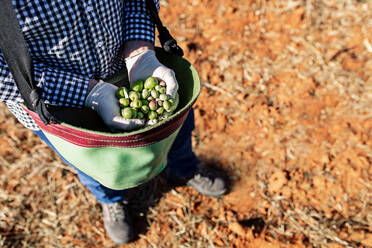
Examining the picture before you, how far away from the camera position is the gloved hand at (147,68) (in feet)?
4.60

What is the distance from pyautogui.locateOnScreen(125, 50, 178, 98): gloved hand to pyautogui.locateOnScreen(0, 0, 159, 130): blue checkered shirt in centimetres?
10

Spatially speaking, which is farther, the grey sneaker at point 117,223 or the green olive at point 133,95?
the grey sneaker at point 117,223

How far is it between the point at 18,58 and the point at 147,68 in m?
0.56

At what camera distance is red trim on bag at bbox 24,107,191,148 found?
3.76 ft

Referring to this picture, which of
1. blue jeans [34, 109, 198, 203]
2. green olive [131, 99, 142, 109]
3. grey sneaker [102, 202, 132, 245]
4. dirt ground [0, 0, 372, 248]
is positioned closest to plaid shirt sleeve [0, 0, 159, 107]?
green olive [131, 99, 142, 109]

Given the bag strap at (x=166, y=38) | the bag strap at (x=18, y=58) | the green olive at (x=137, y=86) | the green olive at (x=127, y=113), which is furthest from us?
the bag strap at (x=166, y=38)

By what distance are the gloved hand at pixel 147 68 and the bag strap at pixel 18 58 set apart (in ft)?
1.60

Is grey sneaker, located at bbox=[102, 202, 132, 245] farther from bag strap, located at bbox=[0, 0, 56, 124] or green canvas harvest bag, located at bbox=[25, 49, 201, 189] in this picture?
bag strap, located at bbox=[0, 0, 56, 124]

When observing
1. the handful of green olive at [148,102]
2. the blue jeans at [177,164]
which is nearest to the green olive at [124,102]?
the handful of green olive at [148,102]

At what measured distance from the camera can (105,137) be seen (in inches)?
44.8

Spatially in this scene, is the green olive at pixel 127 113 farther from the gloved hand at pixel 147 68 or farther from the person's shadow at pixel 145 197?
the person's shadow at pixel 145 197

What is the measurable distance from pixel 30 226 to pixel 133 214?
0.78 metres

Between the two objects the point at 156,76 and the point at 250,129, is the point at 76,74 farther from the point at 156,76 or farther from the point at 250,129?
the point at 250,129

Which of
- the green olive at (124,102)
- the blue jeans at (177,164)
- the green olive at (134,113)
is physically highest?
the green olive at (124,102)
